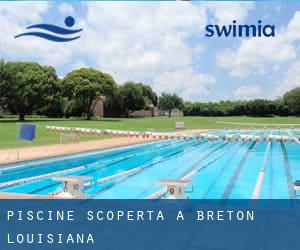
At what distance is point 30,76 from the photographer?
42.3 m

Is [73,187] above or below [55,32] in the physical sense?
below

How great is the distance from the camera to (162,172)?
11.7 meters

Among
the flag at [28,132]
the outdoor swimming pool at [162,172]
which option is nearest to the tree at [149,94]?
the outdoor swimming pool at [162,172]

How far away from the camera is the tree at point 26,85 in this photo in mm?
39125

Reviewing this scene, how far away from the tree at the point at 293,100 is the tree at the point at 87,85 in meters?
28.0

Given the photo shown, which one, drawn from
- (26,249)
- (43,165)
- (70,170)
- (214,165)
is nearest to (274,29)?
(214,165)

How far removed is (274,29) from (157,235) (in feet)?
31.2

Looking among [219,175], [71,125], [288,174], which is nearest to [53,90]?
[71,125]

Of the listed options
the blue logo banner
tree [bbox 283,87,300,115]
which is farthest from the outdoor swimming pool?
tree [bbox 283,87,300,115]

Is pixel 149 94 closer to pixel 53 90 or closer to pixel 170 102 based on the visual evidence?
pixel 170 102

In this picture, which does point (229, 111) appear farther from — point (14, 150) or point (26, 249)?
point (26, 249)

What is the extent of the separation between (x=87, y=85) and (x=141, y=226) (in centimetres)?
4183

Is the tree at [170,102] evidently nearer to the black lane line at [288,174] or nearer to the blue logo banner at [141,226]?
the black lane line at [288,174]

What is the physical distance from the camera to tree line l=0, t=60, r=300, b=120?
1603 inches
